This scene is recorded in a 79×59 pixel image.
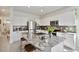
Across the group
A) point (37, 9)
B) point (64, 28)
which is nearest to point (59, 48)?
point (64, 28)

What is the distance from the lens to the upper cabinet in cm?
173

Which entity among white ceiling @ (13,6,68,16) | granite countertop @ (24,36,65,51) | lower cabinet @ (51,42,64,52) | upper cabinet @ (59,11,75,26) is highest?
white ceiling @ (13,6,68,16)

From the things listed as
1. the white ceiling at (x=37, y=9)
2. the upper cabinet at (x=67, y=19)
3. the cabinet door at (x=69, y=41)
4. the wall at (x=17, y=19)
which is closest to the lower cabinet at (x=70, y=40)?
the cabinet door at (x=69, y=41)

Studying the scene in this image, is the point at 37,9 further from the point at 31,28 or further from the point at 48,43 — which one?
the point at 48,43

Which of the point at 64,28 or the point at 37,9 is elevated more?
the point at 37,9

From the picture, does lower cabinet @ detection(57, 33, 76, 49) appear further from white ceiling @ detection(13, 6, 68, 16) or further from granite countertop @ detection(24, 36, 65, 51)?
white ceiling @ detection(13, 6, 68, 16)

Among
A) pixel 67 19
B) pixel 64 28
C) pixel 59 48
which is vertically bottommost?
pixel 59 48

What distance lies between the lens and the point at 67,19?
1.75 m

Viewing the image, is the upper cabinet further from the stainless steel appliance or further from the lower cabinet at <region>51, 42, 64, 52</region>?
the stainless steel appliance

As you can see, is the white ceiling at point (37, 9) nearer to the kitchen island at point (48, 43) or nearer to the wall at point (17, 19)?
the wall at point (17, 19)

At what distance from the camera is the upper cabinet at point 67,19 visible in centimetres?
173

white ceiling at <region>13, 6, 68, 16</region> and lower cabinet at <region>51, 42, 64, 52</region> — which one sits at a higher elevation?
white ceiling at <region>13, 6, 68, 16</region>

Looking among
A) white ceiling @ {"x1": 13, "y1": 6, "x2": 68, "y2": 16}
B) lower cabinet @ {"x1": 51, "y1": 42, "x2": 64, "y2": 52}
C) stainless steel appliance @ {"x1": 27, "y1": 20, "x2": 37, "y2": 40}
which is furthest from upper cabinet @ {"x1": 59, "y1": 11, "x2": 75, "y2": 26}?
stainless steel appliance @ {"x1": 27, "y1": 20, "x2": 37, "y2": 40}
